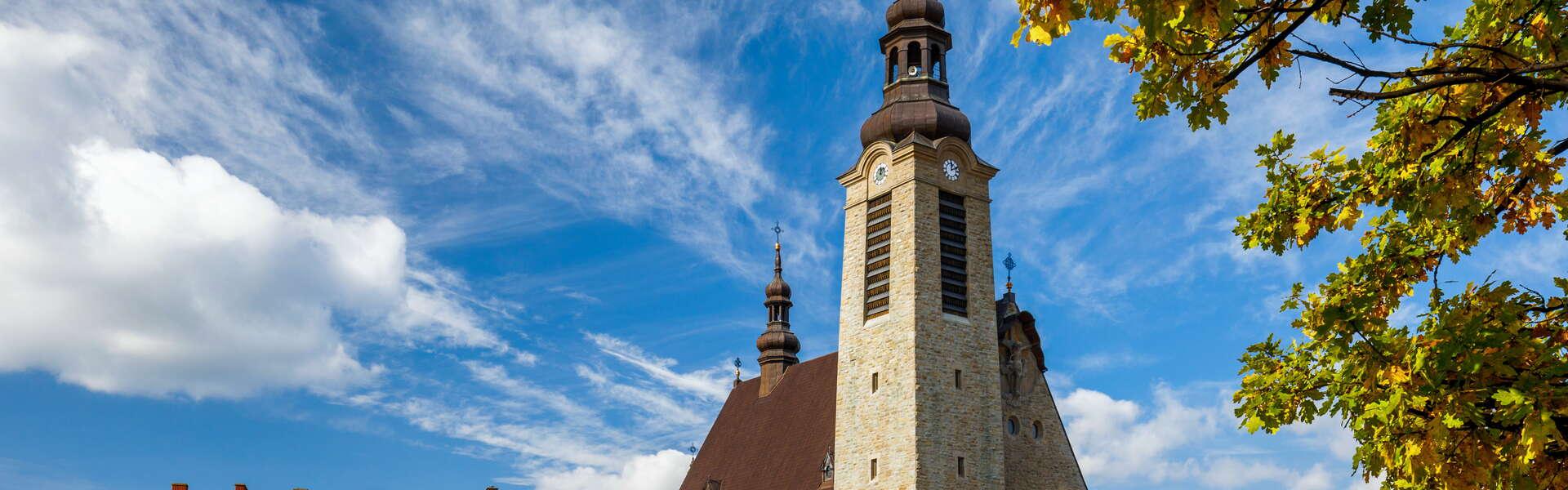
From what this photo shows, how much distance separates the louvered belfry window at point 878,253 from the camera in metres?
35.7

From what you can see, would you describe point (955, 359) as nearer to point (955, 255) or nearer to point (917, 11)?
point (955, 255)

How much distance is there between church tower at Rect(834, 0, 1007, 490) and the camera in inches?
1318

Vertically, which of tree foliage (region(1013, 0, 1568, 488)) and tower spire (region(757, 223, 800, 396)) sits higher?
tower spire (region(757, 223, 800, 396))

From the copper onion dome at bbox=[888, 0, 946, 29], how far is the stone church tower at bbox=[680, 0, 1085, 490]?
4 cm

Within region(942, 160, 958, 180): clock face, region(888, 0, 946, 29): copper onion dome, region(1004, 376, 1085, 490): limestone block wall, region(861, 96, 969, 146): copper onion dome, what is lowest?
A: region(1004, 376, 1085, 490): limestone block wall

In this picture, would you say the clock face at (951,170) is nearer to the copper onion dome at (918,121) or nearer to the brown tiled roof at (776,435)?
the copper onion dome at (918,121)

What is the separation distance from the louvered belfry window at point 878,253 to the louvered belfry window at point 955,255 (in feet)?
4.88

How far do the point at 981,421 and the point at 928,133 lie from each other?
27.2 ft

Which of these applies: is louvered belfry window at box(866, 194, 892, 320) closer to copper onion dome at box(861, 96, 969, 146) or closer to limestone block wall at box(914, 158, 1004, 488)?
limestone block wall at box(914, 158, 1004, 488)

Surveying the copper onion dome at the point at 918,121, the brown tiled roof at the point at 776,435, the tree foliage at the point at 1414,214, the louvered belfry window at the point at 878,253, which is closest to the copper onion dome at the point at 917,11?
the copper onion dome at the point at 918,121

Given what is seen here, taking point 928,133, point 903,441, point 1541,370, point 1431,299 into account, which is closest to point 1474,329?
point 1541,370

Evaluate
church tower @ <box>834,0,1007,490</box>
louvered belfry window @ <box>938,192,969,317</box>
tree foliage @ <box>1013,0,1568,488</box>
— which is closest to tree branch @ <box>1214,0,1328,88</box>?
tree foliage @ <box>1013,0,1568,488</box>

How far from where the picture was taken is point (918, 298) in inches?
1353

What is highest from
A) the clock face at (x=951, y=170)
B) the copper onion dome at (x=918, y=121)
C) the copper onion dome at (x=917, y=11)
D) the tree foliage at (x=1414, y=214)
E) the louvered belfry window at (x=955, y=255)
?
the copper onion dome at (x=917, y=11)
